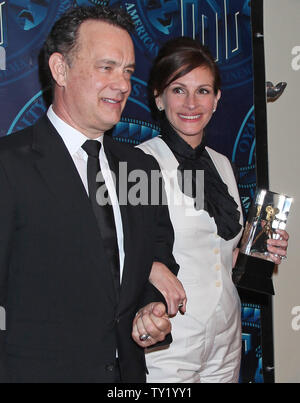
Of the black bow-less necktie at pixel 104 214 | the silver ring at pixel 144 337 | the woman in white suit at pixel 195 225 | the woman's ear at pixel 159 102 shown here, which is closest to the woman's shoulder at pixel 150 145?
the woman in white suit at pixel 195 225

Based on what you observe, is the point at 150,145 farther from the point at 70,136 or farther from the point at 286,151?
the point at 286,151

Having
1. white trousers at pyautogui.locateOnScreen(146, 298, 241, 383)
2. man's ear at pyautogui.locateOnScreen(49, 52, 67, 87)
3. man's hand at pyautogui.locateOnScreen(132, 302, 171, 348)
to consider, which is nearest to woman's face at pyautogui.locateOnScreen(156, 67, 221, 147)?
man's ear at pyautogui.locateOnScreen(49, 52, 67, 87)

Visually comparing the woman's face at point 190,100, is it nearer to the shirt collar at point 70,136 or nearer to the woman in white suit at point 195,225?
the woman in white suit at point 195,225

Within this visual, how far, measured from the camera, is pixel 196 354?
75.2 inches

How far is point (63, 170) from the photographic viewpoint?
56.0 inches

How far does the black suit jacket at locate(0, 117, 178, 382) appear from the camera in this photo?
1.35m

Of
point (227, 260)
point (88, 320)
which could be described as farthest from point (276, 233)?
point (88, 320)

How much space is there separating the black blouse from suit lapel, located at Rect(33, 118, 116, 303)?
A: 639 millimetres

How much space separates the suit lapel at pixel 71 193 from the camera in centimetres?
140

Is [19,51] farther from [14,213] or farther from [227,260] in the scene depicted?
[227,260]

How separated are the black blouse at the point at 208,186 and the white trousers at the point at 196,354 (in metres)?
0.31

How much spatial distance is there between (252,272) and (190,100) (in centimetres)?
72

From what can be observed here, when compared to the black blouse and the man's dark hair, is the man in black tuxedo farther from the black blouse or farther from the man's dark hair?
the black blouse

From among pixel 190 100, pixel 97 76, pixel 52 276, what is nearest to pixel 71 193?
pixel 52 276
